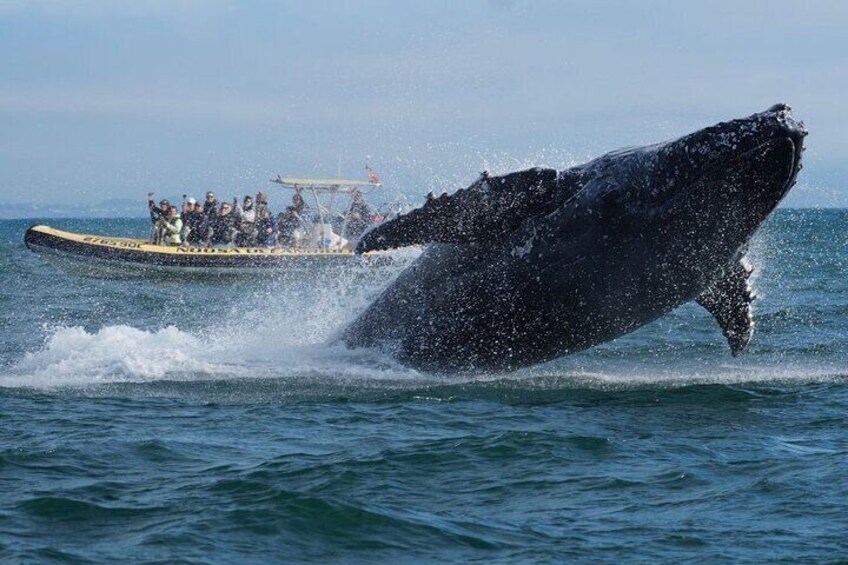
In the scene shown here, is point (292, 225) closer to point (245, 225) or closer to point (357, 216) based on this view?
point (245, 225)

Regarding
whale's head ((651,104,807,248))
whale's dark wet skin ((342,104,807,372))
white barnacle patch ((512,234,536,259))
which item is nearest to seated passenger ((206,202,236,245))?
whale's dark wet skin ((342,104,807,372))

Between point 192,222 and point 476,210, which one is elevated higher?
point 192,222

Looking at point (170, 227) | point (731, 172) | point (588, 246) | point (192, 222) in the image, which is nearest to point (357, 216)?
point (192, 222)

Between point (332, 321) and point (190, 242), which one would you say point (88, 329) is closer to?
point (332, 321)

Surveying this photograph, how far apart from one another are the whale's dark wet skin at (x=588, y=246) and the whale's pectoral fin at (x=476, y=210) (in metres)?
0.01

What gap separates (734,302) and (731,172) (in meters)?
2.33

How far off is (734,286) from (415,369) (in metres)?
3.46

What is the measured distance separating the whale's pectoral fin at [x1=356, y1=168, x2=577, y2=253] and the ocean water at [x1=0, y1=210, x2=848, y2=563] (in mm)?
1577

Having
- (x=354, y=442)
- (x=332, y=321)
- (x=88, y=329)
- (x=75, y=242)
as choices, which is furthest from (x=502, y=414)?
(x=75, y=242)

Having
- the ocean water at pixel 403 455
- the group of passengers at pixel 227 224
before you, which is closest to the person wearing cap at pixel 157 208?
the group of passengers at pixel 227 224

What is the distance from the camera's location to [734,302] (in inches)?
507

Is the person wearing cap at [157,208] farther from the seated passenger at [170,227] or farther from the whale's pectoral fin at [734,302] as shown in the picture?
the whale's pectoral fin at [734,302]

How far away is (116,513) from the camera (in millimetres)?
7973

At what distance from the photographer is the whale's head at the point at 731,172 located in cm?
1063
